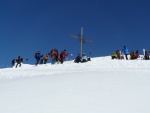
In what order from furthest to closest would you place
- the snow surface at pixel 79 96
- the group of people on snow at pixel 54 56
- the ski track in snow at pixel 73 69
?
1. the group of people on snow at pixel 54 56
2. the ski track in snow at pixel 73 69
3. the snow surface at pixel 79 96

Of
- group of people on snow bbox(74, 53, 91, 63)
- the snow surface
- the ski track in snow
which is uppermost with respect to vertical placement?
group of people on snow bbox(74, 53, 91, 63)

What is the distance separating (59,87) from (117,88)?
2241 mm

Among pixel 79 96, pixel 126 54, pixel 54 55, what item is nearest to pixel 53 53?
pixel 54 55

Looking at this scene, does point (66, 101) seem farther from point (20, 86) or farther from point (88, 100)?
point (20, 86)

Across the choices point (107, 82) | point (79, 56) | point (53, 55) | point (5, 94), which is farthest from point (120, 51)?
point (5, 94)

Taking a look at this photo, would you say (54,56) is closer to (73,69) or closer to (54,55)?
(54,55)

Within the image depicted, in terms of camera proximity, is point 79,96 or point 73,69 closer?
point 79,96

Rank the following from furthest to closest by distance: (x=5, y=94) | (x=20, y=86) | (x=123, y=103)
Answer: (x=20, y=86) → (x=5, y=94) → (x=123, y=103)

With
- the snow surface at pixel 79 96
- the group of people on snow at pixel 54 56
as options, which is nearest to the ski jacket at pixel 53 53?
the group of people on snow at pixel 54 56

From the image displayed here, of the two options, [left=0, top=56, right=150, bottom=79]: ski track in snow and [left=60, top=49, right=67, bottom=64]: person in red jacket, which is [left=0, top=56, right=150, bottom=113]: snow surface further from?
[left=60, top=49, right=67, bottom=64]: person in red jacket

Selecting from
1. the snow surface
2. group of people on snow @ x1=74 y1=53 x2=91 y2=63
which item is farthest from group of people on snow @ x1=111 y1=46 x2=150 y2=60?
the snow surface

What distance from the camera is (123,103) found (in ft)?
32.5

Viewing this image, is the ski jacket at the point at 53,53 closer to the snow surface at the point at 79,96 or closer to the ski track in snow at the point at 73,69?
the ski track in snow at the point at 73,69

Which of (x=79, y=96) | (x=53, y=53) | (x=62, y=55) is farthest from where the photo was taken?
(x=53, y=53)
